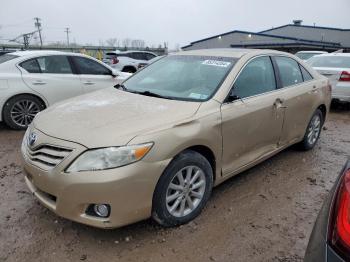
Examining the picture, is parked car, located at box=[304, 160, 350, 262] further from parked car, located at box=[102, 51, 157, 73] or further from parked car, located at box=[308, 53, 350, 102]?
parked car, located at box=[102, 51, 157, 73]

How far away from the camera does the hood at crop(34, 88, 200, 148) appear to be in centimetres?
282

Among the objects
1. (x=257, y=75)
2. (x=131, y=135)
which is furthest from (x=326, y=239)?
(x=257, y=75)

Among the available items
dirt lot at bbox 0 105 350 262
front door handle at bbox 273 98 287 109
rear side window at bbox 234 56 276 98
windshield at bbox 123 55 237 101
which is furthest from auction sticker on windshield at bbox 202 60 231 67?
dirt lot at bbox 0 105 350 262

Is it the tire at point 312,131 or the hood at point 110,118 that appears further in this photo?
the tire at point 312,131

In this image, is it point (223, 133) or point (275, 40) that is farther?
point (275, 40)

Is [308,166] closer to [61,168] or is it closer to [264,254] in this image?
[264,254]

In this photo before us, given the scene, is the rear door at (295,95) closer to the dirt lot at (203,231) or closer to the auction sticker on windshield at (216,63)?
the dirt lot at (203,231)

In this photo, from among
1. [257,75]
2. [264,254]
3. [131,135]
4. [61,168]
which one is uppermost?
[257,75]

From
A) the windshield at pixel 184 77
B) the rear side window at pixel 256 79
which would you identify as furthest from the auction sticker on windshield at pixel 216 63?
the rear side window at pixel 256 79

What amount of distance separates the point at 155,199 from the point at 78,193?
626 mm

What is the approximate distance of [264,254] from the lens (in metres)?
2.94

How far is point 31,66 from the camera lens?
262 inches

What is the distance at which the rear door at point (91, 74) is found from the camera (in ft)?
23.6

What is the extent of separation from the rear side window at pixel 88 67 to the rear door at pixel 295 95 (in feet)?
13.2
